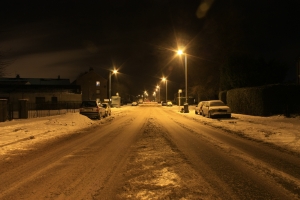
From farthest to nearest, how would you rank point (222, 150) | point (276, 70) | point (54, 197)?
1. point (276, 70)
2. point (222, 150)
3. point (54, 197)

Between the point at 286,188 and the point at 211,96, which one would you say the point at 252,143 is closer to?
the point at 286,188

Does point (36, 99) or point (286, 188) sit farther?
point (36, 99)

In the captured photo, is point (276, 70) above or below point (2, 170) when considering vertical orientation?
above

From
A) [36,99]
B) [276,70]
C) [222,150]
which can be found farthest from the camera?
[36,99]

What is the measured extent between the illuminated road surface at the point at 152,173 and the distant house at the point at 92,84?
274 ft

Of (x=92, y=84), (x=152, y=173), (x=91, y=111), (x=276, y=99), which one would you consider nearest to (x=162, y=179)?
(x=152, y=173)

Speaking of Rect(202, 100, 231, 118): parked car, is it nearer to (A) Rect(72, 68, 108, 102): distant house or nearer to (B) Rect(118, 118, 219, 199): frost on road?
(B) Rect(118, 118, 219, 199): frost on road

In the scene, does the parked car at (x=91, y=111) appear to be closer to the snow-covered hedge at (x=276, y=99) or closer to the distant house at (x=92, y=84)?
Answer: the snow-covered hedge at (x=276, y=99)

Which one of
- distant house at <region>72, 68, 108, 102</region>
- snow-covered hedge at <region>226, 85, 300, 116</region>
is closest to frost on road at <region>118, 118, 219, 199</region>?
snow-covered hedge at <region>226, 85, 300, 116</region>

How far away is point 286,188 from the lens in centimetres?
590

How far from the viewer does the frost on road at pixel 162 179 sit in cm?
550

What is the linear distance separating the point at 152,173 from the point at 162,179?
574 millimetres

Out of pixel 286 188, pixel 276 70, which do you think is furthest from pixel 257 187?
pixel 276 70

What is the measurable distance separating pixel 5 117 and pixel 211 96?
1482 inches
